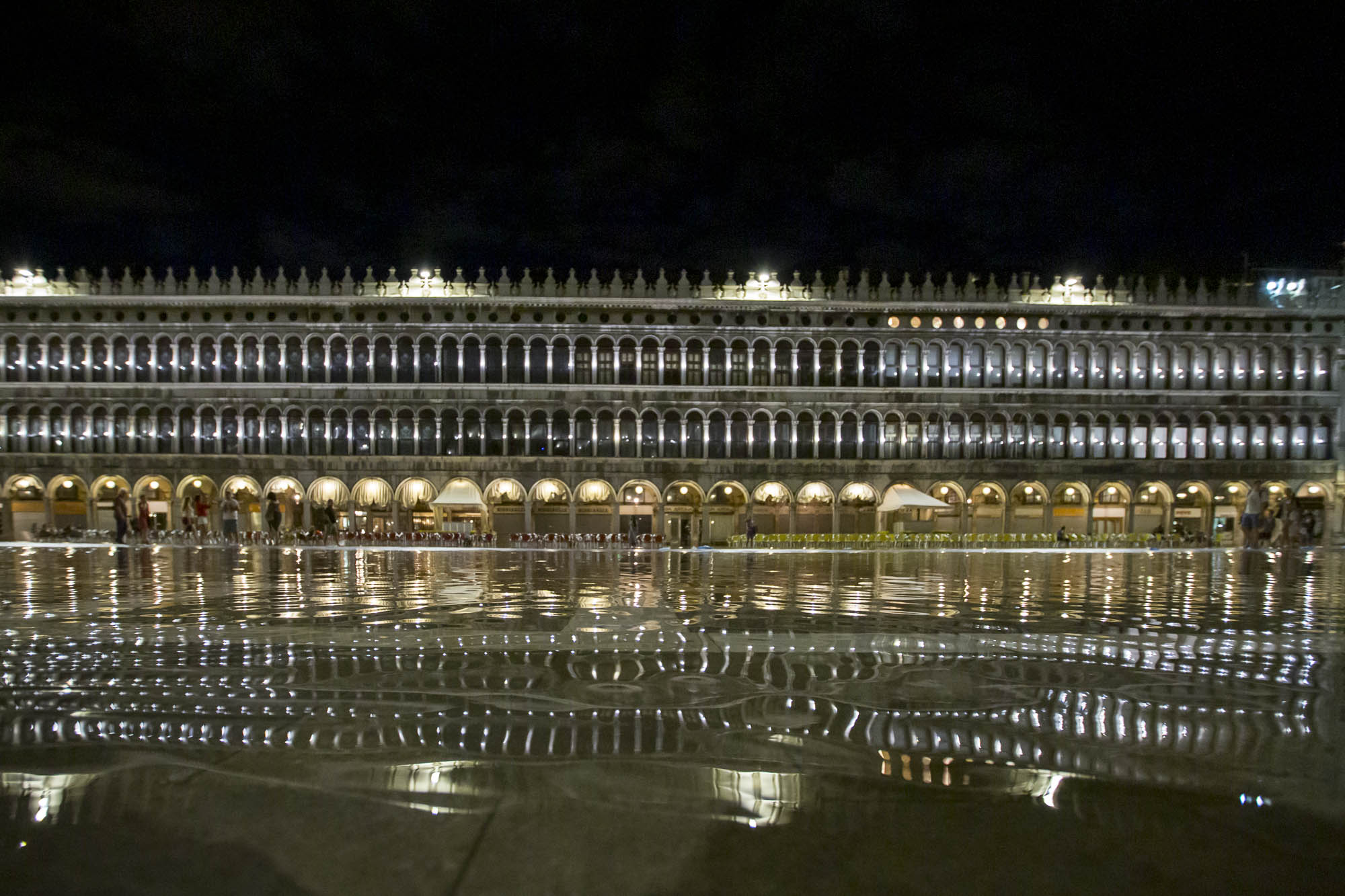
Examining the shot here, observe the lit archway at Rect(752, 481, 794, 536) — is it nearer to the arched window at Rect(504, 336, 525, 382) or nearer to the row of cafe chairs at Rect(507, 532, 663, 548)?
the row of cafe chairs at Rect(507, 532, 663, 548)

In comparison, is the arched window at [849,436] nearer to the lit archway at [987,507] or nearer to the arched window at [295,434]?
the lit archway at [987,507]

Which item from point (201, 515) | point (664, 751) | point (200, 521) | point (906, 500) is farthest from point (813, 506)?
point (664, 751)

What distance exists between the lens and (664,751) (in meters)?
4.80

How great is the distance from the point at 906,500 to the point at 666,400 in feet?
38.6

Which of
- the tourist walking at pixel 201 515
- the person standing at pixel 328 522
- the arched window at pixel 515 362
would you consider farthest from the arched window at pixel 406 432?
the tourist walking at pixel 201 515

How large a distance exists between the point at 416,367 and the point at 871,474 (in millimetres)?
21840

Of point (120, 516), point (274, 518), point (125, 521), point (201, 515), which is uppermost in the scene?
point (120, 516)

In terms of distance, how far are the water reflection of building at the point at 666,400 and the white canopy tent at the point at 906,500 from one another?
15.3 feet

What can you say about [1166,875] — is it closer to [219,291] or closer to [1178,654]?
[1178,654]

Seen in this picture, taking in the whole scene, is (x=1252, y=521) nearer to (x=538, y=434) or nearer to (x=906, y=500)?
(x=906, y=500)

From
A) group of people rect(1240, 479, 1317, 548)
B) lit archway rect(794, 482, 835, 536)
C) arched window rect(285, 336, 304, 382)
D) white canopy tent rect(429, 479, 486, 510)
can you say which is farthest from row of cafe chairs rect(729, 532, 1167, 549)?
arched window rect(285, 336, 304, 382)

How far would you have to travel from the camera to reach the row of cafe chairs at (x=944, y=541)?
28328 mm

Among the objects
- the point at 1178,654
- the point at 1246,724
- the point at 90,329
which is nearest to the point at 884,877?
the point at 1246,724

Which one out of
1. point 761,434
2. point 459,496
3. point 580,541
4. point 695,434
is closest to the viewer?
point 580,541
